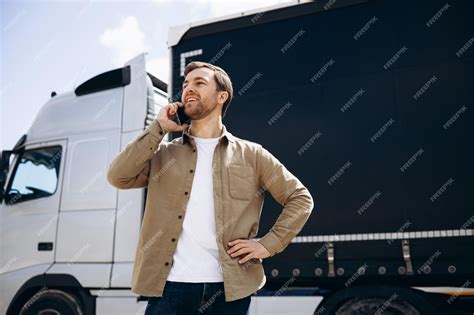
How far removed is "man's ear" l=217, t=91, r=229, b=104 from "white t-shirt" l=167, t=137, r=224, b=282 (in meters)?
0.38

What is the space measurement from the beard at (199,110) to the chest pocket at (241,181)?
0.31 metres

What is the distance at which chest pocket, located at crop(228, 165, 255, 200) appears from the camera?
7.65 feet

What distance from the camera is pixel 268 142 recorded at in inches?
168

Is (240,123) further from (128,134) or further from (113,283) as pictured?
(113,283)

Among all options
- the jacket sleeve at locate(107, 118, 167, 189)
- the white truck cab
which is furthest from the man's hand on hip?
the white truck cab

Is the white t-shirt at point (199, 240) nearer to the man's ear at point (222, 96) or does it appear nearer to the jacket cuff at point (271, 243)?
the jacket cuff at point (271, 243)

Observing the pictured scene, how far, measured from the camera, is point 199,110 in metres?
2.41

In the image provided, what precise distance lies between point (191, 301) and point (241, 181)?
2.10ft

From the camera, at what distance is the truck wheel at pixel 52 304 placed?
5.05 meters

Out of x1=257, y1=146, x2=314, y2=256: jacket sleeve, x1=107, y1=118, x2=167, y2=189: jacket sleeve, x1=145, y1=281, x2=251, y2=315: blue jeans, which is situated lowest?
x1=145, y1=281, x2=251, y2=315: blue jeans

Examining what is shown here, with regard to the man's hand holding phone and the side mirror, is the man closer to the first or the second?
the man's hand holding phone

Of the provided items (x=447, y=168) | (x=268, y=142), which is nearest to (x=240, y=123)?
(x=268, y=142)

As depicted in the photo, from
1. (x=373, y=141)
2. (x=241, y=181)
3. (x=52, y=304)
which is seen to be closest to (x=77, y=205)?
(x=52, y=304)

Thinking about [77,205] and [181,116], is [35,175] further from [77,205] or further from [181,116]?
[181,116]
